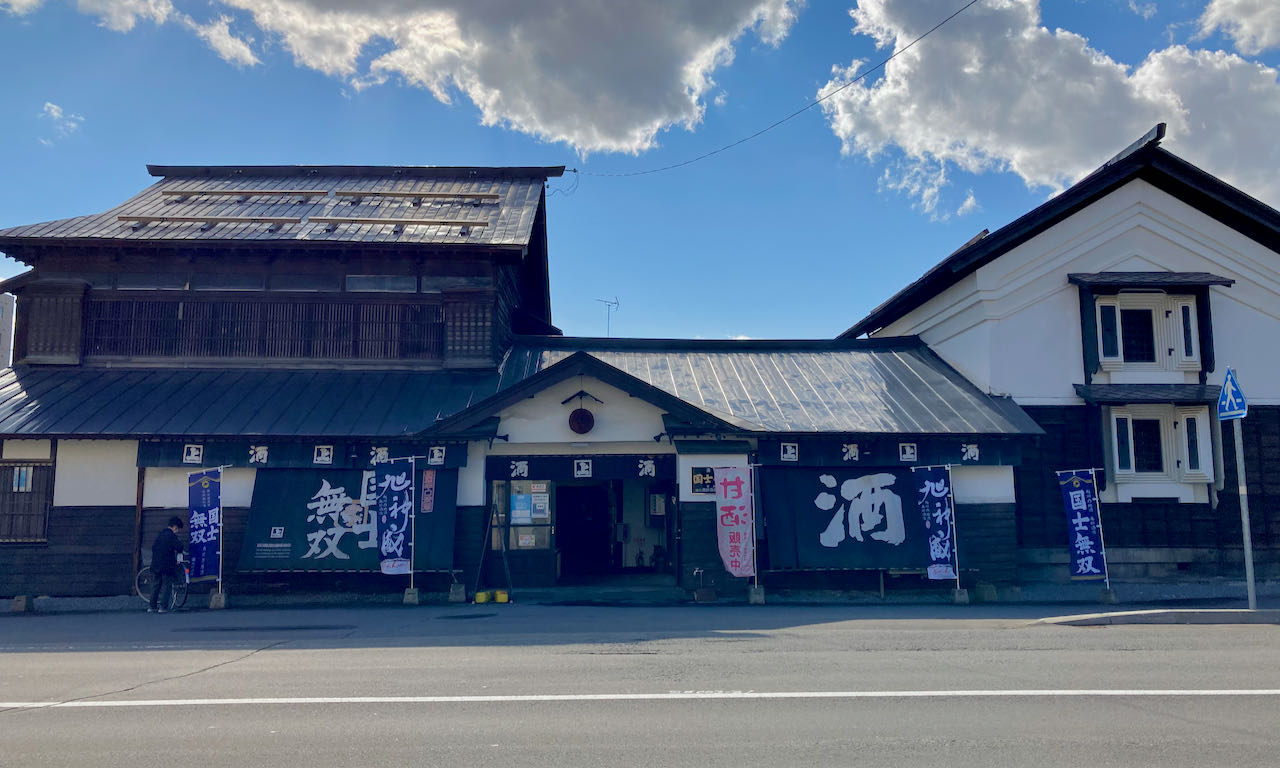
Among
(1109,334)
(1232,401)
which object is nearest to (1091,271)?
(1109,334)

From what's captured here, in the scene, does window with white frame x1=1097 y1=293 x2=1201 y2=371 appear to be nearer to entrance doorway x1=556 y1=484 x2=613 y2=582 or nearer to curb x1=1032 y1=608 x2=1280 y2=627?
curb x1=1032 y1=608 x2=1280 y2=627

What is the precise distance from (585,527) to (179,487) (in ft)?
27.4

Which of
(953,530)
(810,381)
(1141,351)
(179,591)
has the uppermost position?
(1141,351)

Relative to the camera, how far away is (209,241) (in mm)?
16406

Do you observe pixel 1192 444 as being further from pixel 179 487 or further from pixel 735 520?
pixel 179 487

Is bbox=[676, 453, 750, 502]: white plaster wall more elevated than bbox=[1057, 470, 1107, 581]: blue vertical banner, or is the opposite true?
bbox=[676, 453, 750, 502]: white plaster wall

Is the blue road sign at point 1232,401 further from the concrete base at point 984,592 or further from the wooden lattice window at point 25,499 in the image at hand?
the wooden lattice window at point 25,499

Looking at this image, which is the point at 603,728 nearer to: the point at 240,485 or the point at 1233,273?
the point at 240,485

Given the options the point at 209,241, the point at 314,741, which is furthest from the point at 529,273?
the point at 314,741

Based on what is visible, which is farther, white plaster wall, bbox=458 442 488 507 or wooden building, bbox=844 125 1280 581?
wooden building, bbox=844 125 1280 581

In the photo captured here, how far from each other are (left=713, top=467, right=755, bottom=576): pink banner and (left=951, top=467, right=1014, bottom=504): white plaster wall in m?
3.99

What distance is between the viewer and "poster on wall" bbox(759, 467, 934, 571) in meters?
14.4

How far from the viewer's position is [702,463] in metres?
14.6

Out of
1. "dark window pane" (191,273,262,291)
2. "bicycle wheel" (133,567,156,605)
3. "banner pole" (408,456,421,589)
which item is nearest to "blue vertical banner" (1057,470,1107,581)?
"banner pole" (408,456,421,589)
